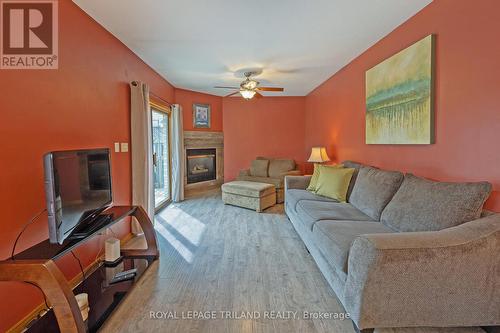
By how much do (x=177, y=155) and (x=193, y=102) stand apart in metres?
1.48

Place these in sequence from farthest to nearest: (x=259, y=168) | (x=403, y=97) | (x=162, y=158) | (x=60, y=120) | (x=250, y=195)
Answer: (x=259, y=168) < (x=162, y=158) < (x=250, y=195) < (x=403, y=97) < (x=60, y=120)

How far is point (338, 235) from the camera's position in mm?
2074

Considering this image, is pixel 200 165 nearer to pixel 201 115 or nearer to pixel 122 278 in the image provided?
pixel 201 115

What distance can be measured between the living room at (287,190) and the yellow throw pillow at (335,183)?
0.06ft

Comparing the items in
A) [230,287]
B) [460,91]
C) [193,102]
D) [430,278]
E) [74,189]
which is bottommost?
[230,287]

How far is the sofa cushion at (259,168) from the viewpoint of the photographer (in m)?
5.84

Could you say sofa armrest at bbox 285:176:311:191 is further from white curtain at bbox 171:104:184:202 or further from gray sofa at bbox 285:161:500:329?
white curtain at bbox 171:104:184:202

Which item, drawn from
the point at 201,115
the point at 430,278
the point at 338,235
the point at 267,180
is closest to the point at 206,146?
the point at 201,115

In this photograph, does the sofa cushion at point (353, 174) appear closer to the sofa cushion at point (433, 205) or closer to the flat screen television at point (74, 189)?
the sofa cushion at point (433, 205)

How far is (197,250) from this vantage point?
301 cm

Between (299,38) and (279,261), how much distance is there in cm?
257

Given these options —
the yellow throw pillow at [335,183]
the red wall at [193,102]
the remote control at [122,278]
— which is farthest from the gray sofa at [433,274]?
the red wall at [193,102]

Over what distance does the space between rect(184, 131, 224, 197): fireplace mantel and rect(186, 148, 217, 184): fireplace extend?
0.09m

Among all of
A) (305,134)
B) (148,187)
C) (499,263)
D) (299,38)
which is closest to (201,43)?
(299,38)
